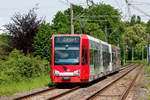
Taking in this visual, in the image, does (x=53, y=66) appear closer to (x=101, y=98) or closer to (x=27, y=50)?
(x=101, y=98)

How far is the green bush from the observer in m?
21.1

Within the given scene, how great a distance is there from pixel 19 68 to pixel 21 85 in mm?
3134

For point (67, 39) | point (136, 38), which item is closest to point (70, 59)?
point (67, 39)

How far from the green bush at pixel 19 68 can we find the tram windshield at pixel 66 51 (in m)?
3.19

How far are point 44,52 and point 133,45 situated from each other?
91.9 metres

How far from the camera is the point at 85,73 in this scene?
20.2 m

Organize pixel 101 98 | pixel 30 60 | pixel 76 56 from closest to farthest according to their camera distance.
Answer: pixel 101 98 → pixel 76 56 → pixel 30 60

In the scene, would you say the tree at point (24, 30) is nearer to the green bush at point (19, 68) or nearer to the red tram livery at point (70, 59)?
the green bush at point (19, 68)

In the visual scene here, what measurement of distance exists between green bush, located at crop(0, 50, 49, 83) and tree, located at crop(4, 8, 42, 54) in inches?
228

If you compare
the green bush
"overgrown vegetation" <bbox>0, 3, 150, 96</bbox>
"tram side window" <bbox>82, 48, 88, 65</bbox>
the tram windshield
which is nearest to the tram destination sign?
the tram windshield

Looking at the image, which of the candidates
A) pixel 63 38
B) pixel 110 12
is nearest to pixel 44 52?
pixel 63 38

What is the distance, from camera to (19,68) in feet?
75.3

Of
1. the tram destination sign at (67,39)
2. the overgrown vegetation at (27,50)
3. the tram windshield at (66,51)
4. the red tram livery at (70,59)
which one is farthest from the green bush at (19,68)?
the tram destination sign at (67,39)

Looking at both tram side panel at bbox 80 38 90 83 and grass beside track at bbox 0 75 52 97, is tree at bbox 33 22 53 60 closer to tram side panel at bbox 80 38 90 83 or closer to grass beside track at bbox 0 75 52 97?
grass beside track at bbox 0 75 52 97
